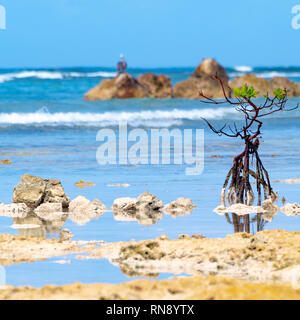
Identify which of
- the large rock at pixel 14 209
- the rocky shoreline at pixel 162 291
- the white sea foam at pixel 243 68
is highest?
the white sea foam at pixel 243 68

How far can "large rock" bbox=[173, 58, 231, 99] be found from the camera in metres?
51.7

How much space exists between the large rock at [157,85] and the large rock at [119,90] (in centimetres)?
60

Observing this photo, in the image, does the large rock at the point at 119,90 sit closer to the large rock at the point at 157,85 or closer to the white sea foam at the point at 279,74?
the large rock at the point at 157,85

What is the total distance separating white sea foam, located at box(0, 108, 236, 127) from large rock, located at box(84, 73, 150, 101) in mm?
10186

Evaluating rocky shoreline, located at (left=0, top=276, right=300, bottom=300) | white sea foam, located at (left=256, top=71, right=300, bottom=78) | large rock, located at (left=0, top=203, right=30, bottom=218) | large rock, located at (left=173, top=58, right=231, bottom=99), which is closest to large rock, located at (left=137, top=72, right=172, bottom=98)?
large rock, located at (left=173, top=58, right=231, bottom=99)

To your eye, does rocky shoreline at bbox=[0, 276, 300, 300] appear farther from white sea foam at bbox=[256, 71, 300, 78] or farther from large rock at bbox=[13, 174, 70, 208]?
white sea foam at bbox=[256, 71, 300, 78]

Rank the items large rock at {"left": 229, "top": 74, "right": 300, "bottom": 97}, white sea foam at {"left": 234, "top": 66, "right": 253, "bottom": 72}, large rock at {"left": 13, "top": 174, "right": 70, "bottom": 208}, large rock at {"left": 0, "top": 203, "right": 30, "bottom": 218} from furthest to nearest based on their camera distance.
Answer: white sea foam at {"left": 234, "top": 66, "right": 253, "bottom": 72}
large rock at {"left": 229, "top": 74, "right": 300, "bottom": 97}
large rock at {"left": 13, "top": 174, "right": 70, "bottom": 208}
large rock at {"left": 0, "top": 203, "right": 30, "bottom": 218}

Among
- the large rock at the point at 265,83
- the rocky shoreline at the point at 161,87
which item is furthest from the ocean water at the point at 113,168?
the large rock at the point at 265,83

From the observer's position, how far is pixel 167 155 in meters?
19.2

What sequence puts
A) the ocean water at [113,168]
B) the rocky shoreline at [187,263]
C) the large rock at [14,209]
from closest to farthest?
the rocky shoreline at [187,263] → the ocean water at [113,168] → the large rock at [14,209]

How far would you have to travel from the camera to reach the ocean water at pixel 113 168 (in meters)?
9.98

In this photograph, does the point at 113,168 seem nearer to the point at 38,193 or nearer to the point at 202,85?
the point at 38,193

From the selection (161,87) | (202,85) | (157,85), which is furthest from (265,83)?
(157,85)

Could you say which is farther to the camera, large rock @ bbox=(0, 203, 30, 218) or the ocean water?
large rock @ bbox=(0, 203, 30, 218)
